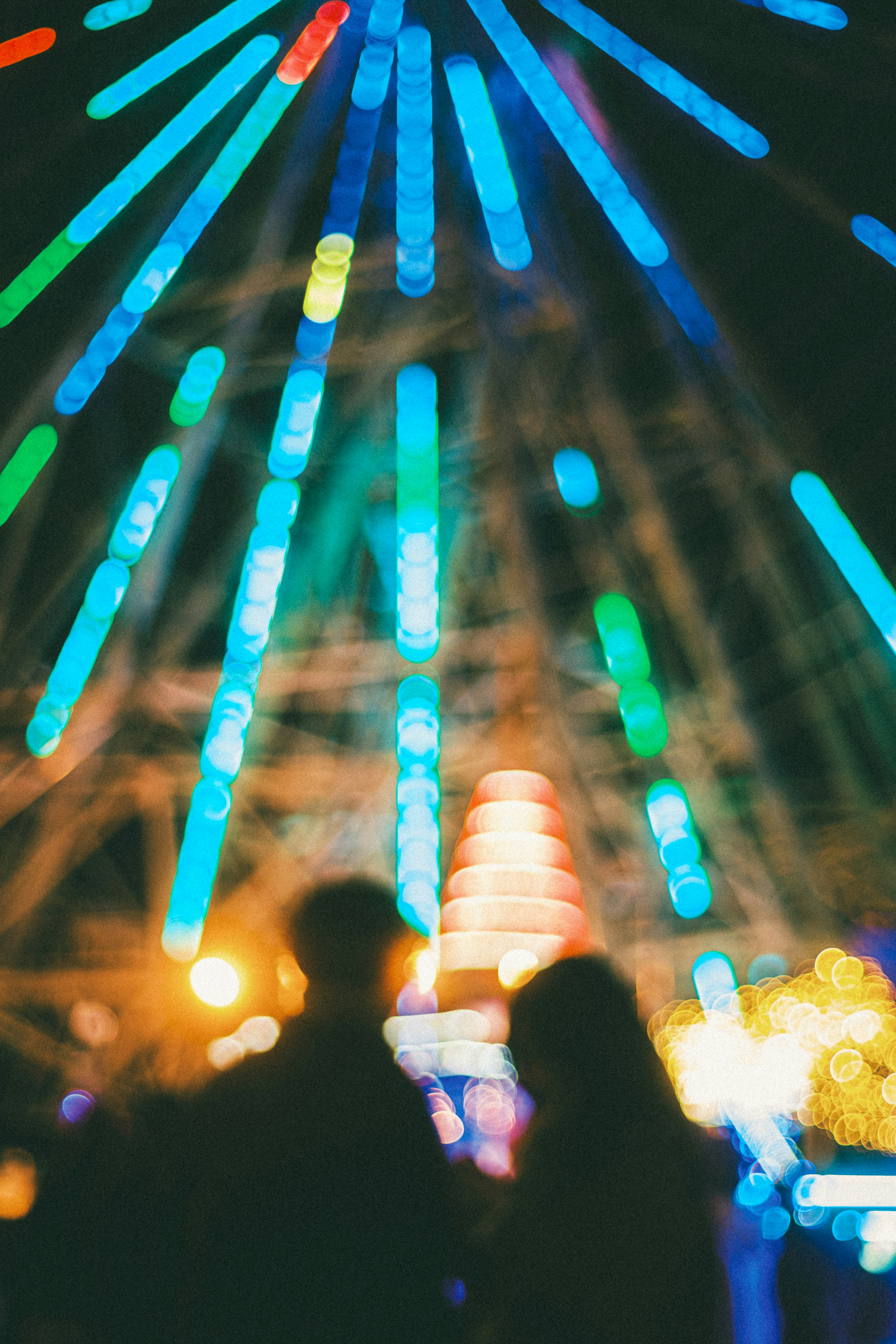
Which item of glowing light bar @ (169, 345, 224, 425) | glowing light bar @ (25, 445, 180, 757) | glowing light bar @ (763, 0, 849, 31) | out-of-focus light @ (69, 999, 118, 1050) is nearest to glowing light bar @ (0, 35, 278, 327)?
glowing light bar @ (25, 445, 180, 757)

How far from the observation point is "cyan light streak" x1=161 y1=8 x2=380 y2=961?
4684 millimetres

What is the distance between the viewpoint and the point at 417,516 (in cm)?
510

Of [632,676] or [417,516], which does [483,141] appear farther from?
[632,676]

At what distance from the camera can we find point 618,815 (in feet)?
31.3

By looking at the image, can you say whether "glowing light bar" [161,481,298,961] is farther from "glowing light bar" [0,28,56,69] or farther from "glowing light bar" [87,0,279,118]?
"glowing light bar" [0,28,56,69]

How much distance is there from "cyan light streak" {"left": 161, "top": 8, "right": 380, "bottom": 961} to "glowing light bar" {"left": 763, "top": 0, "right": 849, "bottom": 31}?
5.43ft

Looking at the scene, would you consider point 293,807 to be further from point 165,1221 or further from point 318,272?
point 165,1221

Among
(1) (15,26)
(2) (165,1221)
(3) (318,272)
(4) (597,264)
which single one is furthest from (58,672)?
(2) (165,1221)

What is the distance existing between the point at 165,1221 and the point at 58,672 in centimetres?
458

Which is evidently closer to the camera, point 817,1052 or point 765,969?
point 765,969

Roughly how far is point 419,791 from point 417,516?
1.71 m

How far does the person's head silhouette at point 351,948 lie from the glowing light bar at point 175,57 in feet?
11.3

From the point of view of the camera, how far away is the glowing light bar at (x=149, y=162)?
4.07 metres

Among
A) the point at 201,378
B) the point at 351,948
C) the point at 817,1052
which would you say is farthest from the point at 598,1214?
the point at 817,1052
